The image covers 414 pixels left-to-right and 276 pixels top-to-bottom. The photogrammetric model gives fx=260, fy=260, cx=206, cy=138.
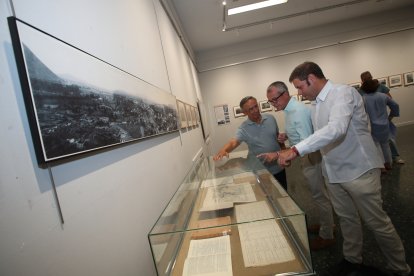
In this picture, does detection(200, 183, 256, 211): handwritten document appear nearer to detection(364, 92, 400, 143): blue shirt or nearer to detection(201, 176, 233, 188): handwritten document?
detection(201, 176, 233, 188): handwritten document

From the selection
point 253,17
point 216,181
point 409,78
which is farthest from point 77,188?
point 409,78

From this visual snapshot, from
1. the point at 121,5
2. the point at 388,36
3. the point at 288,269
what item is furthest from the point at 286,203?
the point at 388,36

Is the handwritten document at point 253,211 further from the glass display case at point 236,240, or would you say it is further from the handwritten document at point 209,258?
the handwritten document at point 209,258

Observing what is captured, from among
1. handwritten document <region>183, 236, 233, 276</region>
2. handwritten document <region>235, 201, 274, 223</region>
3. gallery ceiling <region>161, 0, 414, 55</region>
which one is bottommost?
handwritten document <region>183, 236, 233, 276</region>

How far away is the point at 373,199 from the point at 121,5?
219 centimetres

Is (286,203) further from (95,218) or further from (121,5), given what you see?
(121,5)

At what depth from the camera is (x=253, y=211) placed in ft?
4.03

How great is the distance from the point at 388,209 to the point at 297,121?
62.7 inches

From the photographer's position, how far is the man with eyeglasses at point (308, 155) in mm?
2436

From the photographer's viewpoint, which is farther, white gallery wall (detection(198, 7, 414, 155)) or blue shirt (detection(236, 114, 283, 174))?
white gallery wall (detection(198, 7, 414, 155))

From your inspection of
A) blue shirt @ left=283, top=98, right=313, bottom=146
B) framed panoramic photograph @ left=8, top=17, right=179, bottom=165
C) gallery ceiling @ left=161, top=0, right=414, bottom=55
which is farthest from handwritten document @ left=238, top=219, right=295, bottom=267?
gallery ceiling @ left=161, top=0, right=414, bottom=55

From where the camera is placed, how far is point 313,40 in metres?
7.86

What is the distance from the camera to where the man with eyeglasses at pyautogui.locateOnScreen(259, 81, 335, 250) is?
244 cm

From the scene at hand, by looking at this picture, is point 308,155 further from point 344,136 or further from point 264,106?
point 264,106
